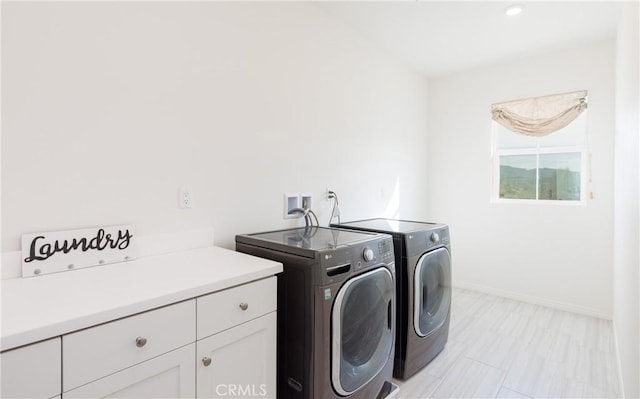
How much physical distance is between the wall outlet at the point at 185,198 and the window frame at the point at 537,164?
3.18m

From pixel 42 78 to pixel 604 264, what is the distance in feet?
13.6

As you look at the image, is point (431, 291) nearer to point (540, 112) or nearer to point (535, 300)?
point (535, 300)

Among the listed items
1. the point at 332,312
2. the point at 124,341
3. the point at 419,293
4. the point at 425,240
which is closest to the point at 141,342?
the point at 124,341

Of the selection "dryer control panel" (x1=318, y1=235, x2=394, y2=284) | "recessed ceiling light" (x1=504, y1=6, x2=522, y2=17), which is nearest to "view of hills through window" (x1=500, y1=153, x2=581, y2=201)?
"recessed ceiling light" (x1=504, y1=6, x2=522, y2=17)

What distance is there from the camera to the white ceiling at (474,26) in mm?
2334

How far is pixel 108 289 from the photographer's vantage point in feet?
3.34

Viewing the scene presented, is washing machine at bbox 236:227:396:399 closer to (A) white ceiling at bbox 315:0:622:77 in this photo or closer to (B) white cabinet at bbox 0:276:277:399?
(B) white cabinet at bbox 0:276:277:399

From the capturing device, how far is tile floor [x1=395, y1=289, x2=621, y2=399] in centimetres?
189

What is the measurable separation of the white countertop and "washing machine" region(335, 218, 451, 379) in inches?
35.1

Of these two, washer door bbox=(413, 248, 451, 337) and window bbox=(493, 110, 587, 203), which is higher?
window bbox=(493, 110, 587, 203)

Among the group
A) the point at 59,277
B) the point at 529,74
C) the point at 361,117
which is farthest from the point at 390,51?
the point at 59,277

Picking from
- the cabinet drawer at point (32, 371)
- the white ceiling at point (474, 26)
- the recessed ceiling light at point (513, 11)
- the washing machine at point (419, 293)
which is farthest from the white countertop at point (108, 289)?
the recessed ceiling light at point (513, 11)

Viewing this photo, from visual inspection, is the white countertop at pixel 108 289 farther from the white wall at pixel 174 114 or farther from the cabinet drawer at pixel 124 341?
the white wall at pixel 174 114

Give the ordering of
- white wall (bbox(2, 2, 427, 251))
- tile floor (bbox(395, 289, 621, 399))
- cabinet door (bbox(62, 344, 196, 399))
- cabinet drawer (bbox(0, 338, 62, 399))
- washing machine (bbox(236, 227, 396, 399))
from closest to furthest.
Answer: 1. cabinet drawer (bbox(0, 338, 62, 399))
2. cabinet door (bbox(62, 344, 196, 399))
3. white wall (bbox(2, 2, 427, 251))
4. washing machine (bbox(236, 227, 396, 399))
5. tile floor (bbox(395, 289, 621, 399))
